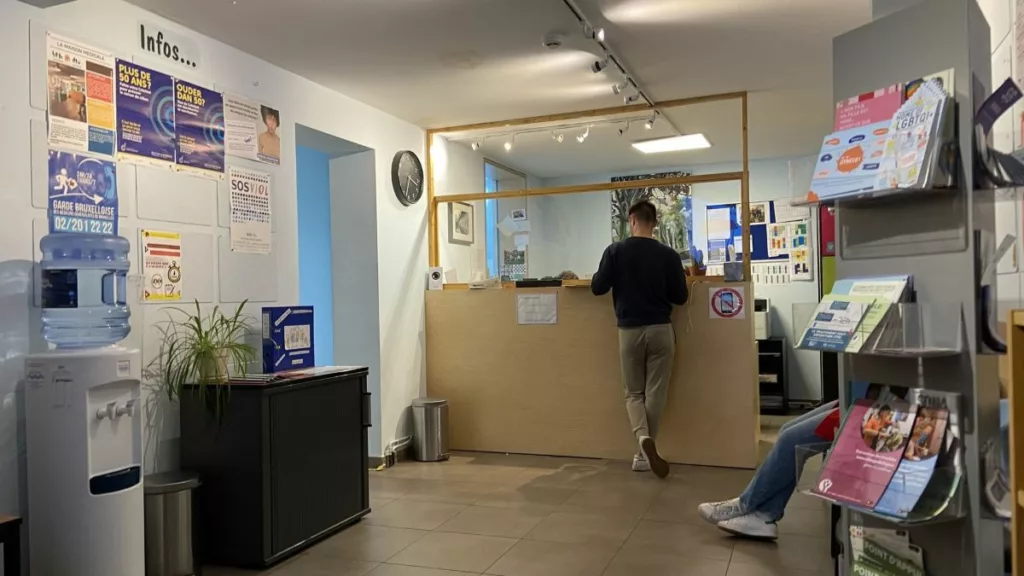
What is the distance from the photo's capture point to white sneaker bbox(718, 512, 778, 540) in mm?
3234

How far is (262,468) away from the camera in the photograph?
10.2 ft

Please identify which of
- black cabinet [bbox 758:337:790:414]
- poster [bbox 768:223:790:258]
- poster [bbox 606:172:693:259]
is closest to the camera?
poster [bbox 606:172:693:259]

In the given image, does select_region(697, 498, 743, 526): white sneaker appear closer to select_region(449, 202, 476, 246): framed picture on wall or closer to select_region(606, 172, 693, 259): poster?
select_region(606, 172, 693, 259): poster

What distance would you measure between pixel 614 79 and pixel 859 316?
10.4 ft

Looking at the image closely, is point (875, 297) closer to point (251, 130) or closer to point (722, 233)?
point (251, 130)

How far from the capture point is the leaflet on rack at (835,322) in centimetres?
166

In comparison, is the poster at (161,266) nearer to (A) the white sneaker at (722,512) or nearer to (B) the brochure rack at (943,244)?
(A) the white sneaker at (722,512)

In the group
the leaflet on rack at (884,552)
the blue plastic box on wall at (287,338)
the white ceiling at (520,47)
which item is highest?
the white ceiling at (520,47)

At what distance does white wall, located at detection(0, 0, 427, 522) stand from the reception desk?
1.21 feet

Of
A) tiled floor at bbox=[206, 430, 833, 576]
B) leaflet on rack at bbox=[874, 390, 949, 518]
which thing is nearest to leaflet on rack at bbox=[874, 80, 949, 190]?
leaflet on rack at bbox=[874, 390, 949, 518]

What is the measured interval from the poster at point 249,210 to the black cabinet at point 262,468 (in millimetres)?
856

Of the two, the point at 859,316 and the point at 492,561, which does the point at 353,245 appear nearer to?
the point at 492,561

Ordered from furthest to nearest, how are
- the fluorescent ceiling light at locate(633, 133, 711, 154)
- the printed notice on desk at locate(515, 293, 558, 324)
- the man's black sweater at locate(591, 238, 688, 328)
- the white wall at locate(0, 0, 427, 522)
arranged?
the fluorescent ceiling light at locate(633, 133, 711, 154)
the printed notice on desk at locate(515, 293, 558, 324)
the man's black sweater at locate(591, 238, 688, 328)
the white wall at locate(0, 0, 427, 522)

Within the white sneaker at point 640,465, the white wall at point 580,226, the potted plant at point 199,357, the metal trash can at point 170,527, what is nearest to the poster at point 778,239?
the white wall at point 580,226
